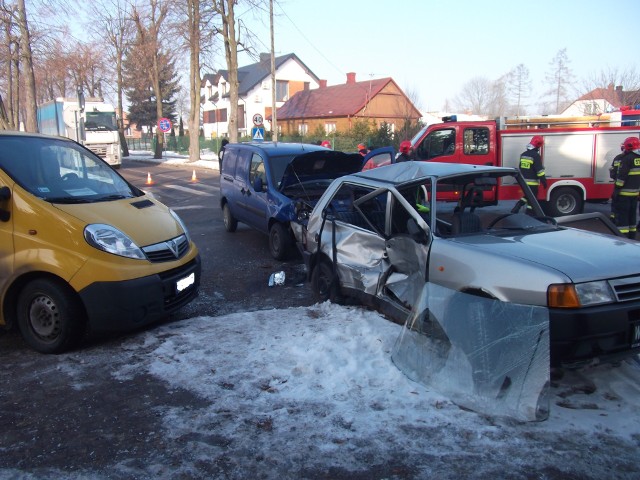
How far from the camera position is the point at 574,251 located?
13.1 ft

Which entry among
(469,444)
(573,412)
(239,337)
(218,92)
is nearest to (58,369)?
(239,337)

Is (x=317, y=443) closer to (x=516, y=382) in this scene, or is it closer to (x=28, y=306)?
(x=516, y=382)

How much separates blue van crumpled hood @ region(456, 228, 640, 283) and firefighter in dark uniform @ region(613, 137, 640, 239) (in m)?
5.01

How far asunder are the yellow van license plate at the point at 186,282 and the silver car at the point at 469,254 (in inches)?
57.3

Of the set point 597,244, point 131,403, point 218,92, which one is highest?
point 218,92

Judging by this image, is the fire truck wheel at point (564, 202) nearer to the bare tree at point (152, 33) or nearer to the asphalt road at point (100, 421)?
the asphalt road at point (100, 421)

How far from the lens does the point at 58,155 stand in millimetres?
5484

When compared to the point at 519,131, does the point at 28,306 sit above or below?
below

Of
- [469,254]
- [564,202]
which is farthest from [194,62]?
[469,254]

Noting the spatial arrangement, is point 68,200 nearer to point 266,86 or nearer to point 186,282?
point 186,282

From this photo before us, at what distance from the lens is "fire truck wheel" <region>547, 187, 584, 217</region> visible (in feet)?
41.4

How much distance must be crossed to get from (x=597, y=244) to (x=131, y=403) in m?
3.70

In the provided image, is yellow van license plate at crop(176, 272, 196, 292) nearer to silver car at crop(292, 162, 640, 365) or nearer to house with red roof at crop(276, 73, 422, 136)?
silver car at crop(292, 162, 640, 365)

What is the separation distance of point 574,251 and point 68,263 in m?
4.03
